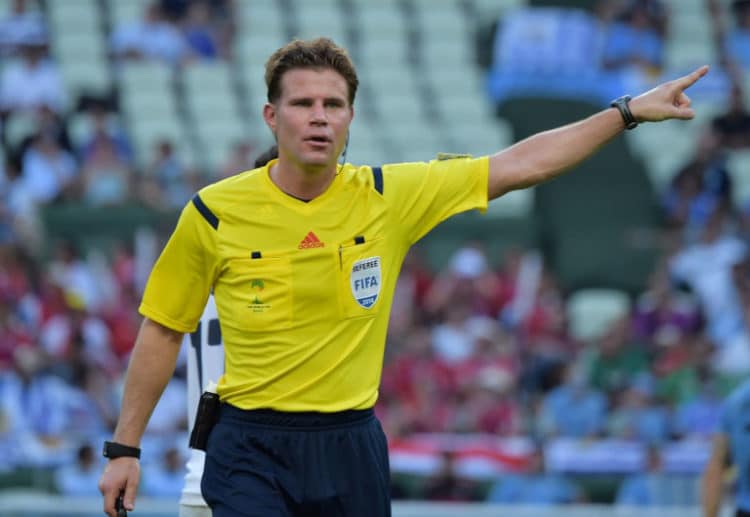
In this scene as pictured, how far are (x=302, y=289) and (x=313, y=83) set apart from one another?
2.05 ft

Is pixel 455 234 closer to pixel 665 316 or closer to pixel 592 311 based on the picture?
pixel 592 311

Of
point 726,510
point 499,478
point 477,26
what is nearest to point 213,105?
point 477,26

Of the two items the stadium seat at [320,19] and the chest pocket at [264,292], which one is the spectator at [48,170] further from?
the chest pocket at [264,292]

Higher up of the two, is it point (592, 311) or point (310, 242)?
point (310, 242)

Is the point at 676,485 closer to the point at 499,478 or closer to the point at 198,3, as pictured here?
the point at 499,478

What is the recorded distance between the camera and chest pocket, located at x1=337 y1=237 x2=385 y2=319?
16.9ft

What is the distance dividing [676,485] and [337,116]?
23.0 feet

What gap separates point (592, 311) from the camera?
15.0m

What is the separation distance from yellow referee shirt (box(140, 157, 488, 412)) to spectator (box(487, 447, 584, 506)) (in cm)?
633

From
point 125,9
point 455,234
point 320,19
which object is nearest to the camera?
point 455,234

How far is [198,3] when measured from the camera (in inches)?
717

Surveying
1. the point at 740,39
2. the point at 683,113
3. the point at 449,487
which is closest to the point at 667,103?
the point at 683,113

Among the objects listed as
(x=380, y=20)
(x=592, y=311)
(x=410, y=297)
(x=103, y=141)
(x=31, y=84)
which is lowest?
(x=592, y=311)

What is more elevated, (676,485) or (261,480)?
(261,480)
